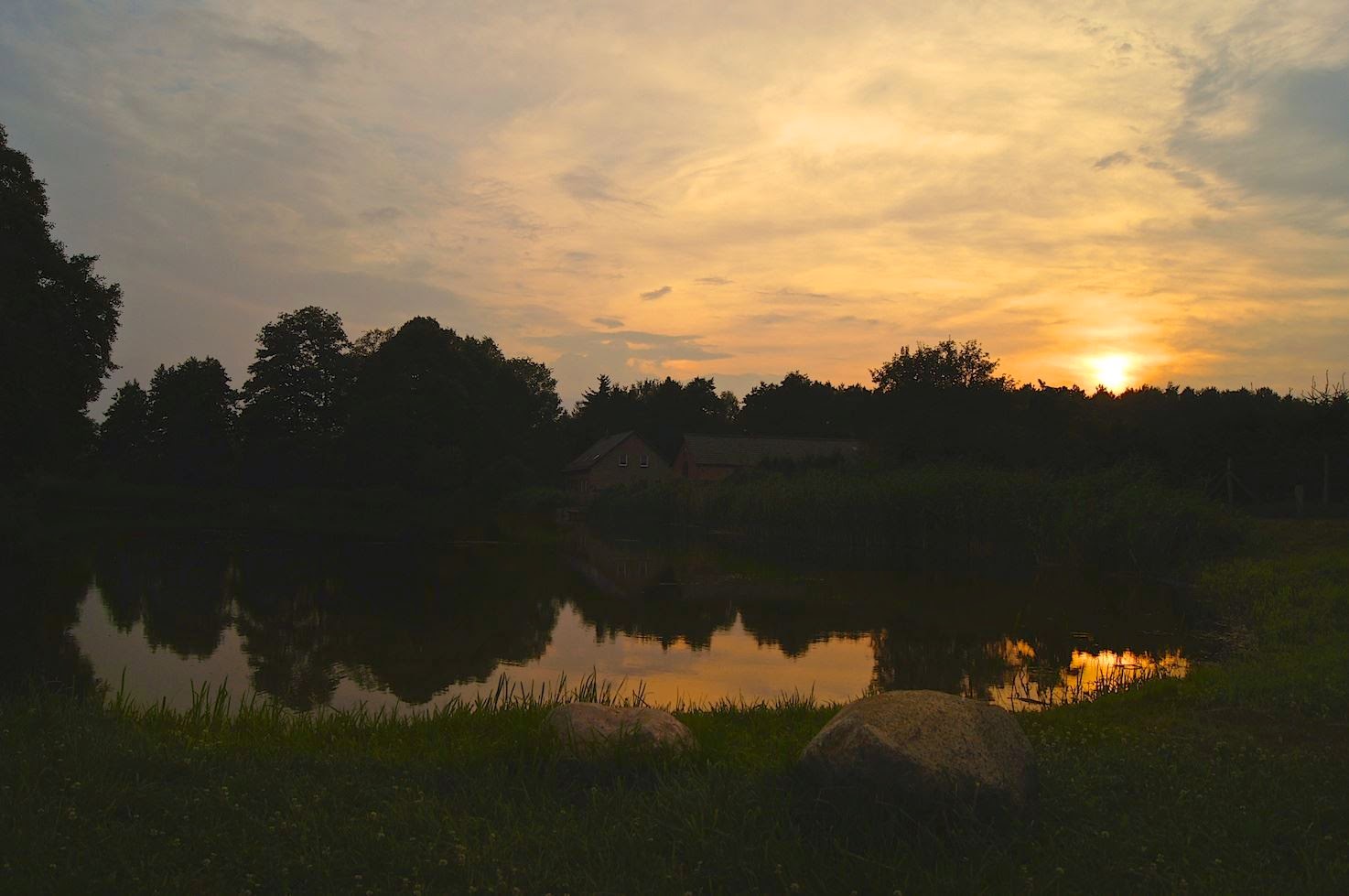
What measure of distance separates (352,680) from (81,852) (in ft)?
27.3

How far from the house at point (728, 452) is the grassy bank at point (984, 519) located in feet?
102

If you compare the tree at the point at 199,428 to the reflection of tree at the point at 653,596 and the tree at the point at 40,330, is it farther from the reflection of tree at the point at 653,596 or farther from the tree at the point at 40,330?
the reflection of tree at the point at 653,596

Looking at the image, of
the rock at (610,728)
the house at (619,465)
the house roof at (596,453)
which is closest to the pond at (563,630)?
the rock at (610,728)

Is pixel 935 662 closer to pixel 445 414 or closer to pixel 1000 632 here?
pixel 1000 632

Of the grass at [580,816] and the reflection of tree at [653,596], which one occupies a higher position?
the grass at [580,816]

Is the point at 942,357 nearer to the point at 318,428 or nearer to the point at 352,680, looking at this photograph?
the point at 318,428

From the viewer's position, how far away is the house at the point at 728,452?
255 ft

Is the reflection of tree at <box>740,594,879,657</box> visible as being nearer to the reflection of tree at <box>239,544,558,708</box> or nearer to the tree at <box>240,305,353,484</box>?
the reflection of tree at <box>239,544,558,708</box>

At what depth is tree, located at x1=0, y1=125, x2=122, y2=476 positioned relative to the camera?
28.6 metres

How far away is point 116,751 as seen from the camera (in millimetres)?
7152

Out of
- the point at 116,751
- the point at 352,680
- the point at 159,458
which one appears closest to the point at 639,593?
the point at 352,680

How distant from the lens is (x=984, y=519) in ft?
100

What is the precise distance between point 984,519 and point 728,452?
49237 mm

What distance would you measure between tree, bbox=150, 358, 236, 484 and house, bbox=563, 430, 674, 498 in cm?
2730
